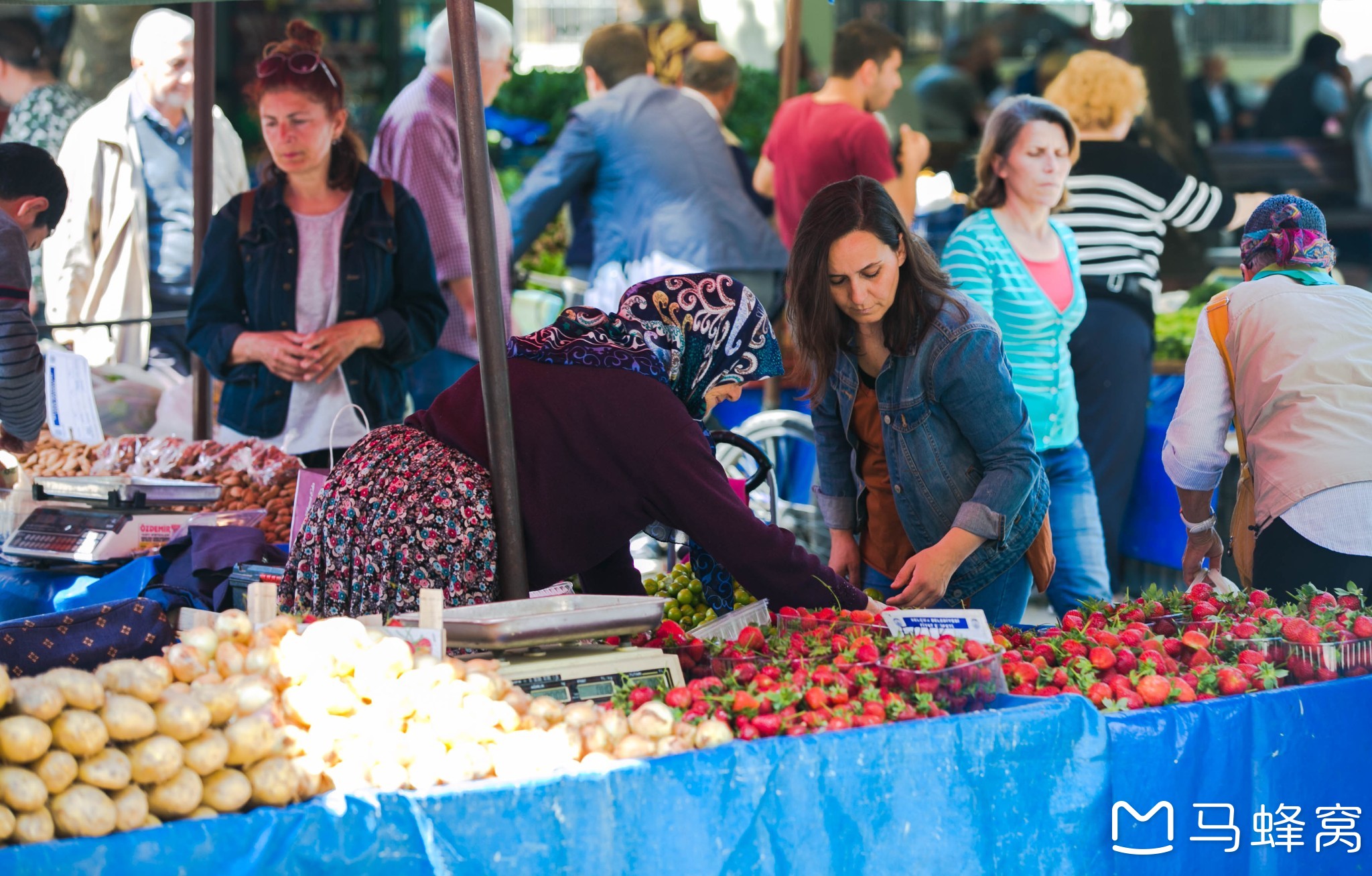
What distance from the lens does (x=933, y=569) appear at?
2645 mm

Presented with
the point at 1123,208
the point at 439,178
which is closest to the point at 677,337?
the point at 439,178

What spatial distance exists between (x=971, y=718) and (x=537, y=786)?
61 centimetres

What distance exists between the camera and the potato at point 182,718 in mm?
1524

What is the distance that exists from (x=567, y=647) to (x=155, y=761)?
0.73m

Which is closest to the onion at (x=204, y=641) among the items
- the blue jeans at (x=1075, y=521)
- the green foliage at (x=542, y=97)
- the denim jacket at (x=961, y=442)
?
the denim jacket at (x=961, y=442)

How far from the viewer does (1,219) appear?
3.36 m

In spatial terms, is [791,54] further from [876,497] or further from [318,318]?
[876,497]

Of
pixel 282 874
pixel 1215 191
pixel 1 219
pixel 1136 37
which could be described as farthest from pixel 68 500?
pixel 1136 37

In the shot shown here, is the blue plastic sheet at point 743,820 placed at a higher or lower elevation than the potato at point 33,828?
lower

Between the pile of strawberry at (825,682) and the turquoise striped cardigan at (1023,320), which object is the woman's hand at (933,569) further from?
the turquoise striped cardigan at (1023,320)

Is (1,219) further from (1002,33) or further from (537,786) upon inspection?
(1002,33)

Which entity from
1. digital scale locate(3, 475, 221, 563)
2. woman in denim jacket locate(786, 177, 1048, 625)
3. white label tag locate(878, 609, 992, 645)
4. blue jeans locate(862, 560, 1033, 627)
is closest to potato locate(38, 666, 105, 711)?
white label tag locate(878, 609, 992, 645)

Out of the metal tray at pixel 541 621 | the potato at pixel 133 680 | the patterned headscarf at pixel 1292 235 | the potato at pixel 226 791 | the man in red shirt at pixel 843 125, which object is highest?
the man in red shirt at pixel 843 125

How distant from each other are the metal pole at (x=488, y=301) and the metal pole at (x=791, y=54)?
126 inches
